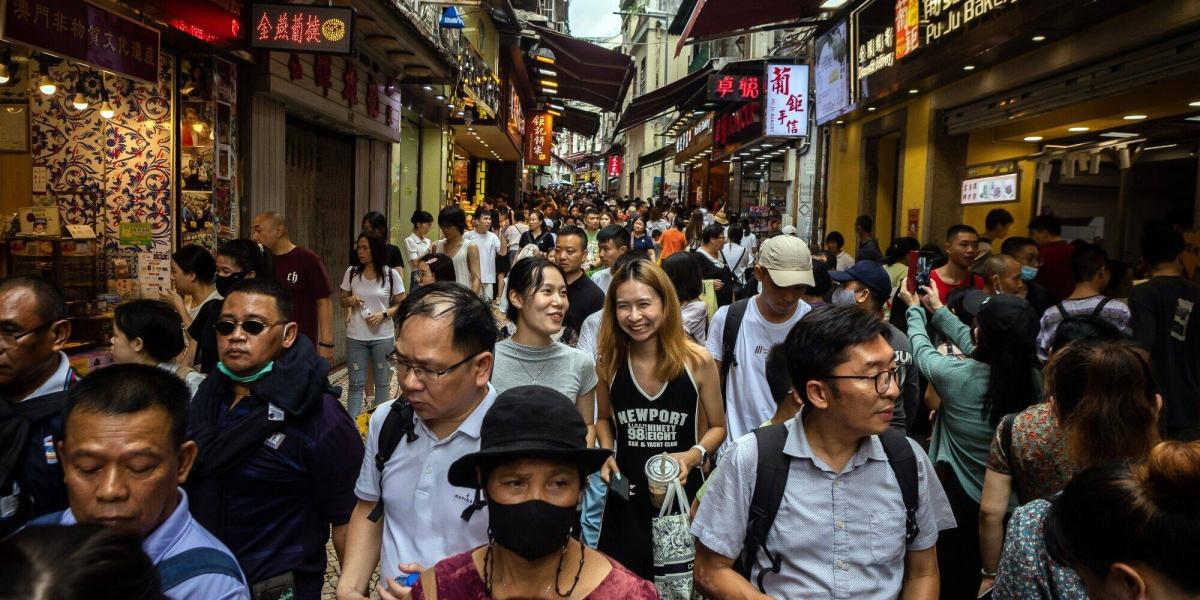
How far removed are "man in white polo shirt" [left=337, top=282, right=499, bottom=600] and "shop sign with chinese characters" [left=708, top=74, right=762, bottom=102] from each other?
17.5 m

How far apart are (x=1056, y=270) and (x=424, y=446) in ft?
23.8

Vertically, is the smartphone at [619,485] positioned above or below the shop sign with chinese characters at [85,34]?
below

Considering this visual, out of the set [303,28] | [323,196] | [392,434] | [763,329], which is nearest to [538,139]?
[323,196]

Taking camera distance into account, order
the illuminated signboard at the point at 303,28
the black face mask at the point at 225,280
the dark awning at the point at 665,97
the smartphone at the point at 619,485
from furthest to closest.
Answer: the dark awning at the point at 665,97 → the illuminated signboard at the point at 303,28 → the black face mask at the point at 225,280 → the smartphone at the point at 619,485

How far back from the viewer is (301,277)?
6.70 metres

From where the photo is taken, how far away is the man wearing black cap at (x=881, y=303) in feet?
14.0

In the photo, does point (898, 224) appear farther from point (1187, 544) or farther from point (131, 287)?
point (1187, 544)

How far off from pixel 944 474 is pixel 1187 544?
7.30 ft

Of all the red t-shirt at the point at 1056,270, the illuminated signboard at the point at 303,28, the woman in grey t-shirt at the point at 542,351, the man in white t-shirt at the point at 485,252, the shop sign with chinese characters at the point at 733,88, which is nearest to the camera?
the woman in grey t-shirt at the point at 542,351

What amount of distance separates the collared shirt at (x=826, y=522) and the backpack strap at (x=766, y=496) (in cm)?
2

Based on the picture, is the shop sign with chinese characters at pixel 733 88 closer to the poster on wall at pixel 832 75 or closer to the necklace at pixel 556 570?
the poster on wall at pixel 832 75

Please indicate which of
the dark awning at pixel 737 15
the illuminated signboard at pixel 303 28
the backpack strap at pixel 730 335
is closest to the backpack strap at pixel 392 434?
the backpack strap at pixel 730 335

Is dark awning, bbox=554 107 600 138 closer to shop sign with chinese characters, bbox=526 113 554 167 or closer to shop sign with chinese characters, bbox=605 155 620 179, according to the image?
shop sign with chinese characters, bbox=526 113 554 167

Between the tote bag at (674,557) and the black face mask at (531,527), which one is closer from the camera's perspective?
the black face mask at (531,527)
